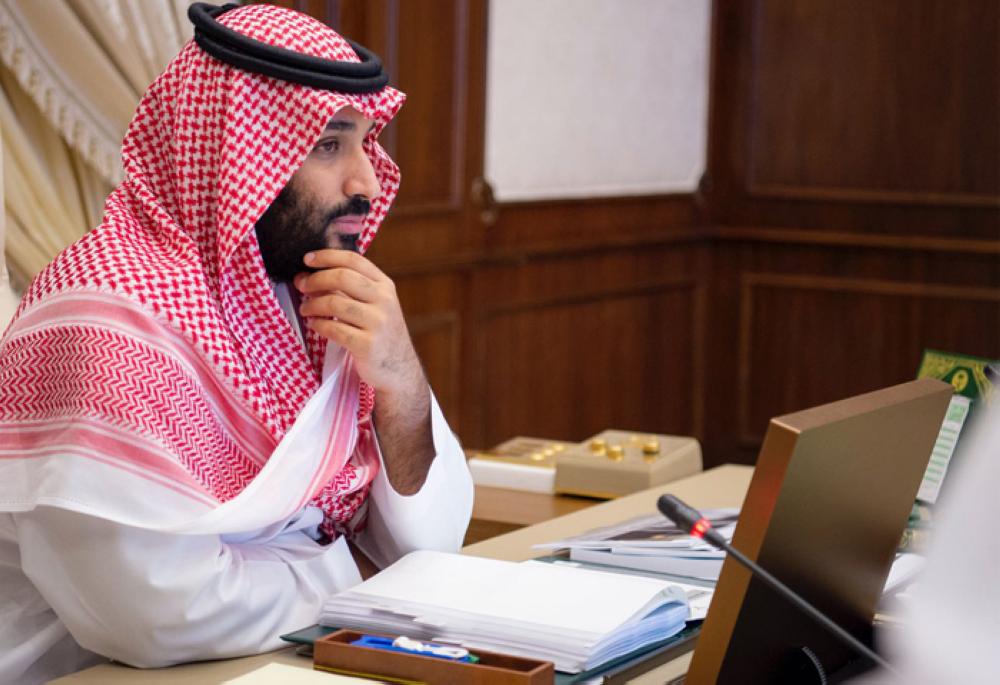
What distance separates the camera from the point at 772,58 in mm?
6160

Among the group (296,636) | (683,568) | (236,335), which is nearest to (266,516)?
(296,636)

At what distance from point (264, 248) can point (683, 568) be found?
71 cm

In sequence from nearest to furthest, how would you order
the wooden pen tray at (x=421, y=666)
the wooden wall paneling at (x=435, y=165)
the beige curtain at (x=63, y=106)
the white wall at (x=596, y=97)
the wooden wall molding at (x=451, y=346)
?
the wooden pen tray at (x=421, y=666) → the beige curtain at (x=63, y=106) → the wooden wall paneling at (x=435, y=165) → the wooden wall molding at (x=451, y=346) → the white wall at (x=596, y=97)

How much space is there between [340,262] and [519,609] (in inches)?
23.3

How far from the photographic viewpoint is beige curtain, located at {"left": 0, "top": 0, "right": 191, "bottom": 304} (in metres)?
2.95

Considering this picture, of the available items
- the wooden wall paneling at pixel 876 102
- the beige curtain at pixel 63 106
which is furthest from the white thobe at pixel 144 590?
the wooden wall paneling at pixel 876 102

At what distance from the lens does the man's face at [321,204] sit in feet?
6.57

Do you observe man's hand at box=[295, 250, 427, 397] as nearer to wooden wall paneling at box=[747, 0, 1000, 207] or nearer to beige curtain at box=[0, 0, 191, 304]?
beige curtain at box=[0, 0, 191, 304]

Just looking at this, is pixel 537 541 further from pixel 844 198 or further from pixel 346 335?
pixel 844 198

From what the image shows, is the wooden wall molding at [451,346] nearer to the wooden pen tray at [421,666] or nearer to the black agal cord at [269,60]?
the black agal cord at [269,60]

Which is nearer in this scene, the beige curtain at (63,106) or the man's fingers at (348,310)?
the man's fingers at (348,310)

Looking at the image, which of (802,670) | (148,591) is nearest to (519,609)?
(802,670)

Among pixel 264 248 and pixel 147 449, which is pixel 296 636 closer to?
pixel 147 449

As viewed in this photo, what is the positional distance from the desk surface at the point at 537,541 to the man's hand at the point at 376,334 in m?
0.24
